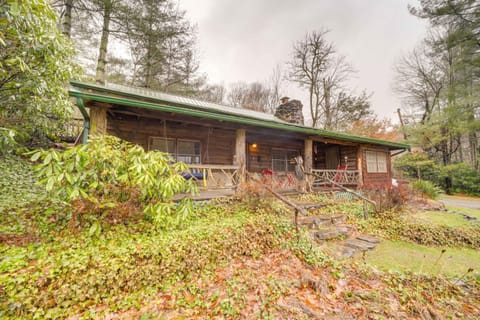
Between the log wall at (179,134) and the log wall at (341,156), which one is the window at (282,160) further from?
the log wall at (179,134)

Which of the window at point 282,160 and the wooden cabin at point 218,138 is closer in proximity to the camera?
the wooden cabin at point 218,138

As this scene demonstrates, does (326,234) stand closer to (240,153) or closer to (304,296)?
(304,296)

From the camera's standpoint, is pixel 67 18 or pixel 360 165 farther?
pixel 360 165

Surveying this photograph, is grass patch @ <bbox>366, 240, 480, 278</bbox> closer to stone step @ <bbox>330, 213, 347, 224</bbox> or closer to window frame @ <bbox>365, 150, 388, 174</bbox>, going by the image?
→ stone step @ <bbox>330, 213, 347, 224</bbox>

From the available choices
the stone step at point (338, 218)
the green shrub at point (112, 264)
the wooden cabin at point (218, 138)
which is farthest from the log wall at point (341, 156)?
the green shrub at point (112, 264)

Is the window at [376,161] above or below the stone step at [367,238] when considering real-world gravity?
above

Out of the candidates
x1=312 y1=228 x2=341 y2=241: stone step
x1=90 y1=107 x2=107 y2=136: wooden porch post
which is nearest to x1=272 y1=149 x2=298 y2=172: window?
x1=312 y1=228 x2=341 y2=241: stone step

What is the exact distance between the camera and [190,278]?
8.64 feet

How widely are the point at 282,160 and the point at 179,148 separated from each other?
549cm

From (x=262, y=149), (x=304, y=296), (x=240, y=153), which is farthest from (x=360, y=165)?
(x=304, y=296)

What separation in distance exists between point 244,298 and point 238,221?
1432 millimetres

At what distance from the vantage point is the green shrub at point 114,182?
2.81 metres

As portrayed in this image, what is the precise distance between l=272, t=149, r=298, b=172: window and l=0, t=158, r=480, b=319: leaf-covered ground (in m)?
6.13

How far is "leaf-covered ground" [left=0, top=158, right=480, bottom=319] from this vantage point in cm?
208
